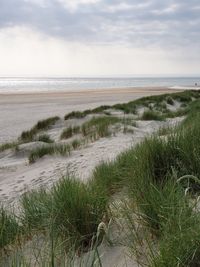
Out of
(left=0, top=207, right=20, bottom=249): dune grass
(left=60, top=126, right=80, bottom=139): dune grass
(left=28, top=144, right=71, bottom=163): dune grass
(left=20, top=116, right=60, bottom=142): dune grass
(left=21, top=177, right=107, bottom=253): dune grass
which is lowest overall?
(left=20, top=116, right=60, bottom=142): dune grass

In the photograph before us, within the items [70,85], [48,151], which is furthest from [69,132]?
[70,85]

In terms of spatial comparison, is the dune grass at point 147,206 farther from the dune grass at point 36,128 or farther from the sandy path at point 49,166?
the dune grass at point 36,128

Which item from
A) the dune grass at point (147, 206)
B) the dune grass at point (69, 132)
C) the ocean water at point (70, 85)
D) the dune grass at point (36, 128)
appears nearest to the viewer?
the dune grass at point (147, 206)

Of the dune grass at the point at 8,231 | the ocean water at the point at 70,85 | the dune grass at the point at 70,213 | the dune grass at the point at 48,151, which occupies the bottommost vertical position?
the ocean water at the point at 70,85

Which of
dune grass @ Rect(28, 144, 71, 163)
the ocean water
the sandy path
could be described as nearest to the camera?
the sandy path

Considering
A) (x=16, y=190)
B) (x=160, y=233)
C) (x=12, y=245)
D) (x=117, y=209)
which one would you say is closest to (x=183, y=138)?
(x=117, y=209)

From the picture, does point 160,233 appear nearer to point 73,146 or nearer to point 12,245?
point 12,245

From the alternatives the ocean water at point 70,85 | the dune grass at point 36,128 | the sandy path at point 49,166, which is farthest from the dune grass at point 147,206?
the ocean water at point 70,85

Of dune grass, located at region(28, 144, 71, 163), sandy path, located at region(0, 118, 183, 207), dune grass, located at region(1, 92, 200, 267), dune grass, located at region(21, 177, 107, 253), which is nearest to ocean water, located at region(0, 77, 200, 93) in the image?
sandy path, located at region(0, 118, 183, 207)

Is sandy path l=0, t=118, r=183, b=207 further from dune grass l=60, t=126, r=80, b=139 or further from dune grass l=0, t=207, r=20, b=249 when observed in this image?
dune grass l=60, t=126, r=80, b=139

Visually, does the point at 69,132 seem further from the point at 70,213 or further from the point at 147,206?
the point at 147,206

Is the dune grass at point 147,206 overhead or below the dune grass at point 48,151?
overhead

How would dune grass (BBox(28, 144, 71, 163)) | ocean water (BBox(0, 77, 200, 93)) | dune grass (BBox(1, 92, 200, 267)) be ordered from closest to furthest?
dune grass (BBox(1, 92, 200, 267))
dune grass (BBox(28, 144, 71, 163))
ocean water (BBox(0, 77, 200, 93))

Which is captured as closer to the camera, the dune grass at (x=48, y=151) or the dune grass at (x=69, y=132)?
the dune grass at (x=48, y=151)
